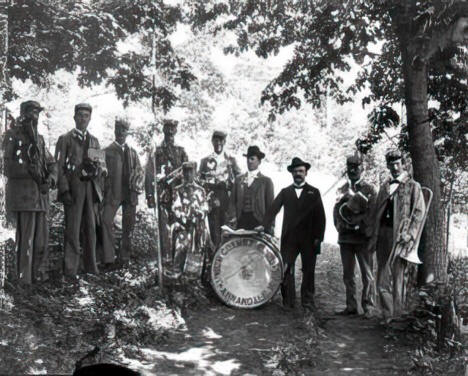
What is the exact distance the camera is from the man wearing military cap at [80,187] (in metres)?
5.67

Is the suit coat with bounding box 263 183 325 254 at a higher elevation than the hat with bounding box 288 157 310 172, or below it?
below

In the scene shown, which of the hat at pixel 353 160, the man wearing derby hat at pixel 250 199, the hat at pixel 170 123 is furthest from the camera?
the man wearing derby hat at pixel 250 199

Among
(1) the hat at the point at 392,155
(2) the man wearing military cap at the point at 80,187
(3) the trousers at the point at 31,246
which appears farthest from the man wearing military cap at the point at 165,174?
(1) the hat at the point at 392,155

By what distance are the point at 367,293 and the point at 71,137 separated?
3.77 m

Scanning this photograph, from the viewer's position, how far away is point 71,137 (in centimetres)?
570

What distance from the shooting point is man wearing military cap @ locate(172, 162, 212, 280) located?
22.0 feet

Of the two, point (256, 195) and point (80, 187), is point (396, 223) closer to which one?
point (256, 195)

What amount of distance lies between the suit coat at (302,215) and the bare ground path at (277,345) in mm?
671

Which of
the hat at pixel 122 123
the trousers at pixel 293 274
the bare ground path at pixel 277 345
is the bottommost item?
the bare ground path at pixel 277 345

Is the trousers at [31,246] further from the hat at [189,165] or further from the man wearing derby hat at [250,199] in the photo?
the man wearing derby hat at [250,199]

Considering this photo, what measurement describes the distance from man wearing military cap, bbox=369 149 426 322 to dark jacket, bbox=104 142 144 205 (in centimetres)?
269

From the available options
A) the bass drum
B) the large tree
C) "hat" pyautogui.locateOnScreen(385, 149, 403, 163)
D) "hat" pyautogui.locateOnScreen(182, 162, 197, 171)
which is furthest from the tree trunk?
"hat" pyautogui.locateOnScreen(182, 162, 197, 171)

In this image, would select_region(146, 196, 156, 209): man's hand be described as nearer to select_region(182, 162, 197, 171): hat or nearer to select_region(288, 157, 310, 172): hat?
select_region(182, 162, 197, 171): hat

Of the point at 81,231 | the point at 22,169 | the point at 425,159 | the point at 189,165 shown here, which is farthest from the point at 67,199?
the point at 425,159
